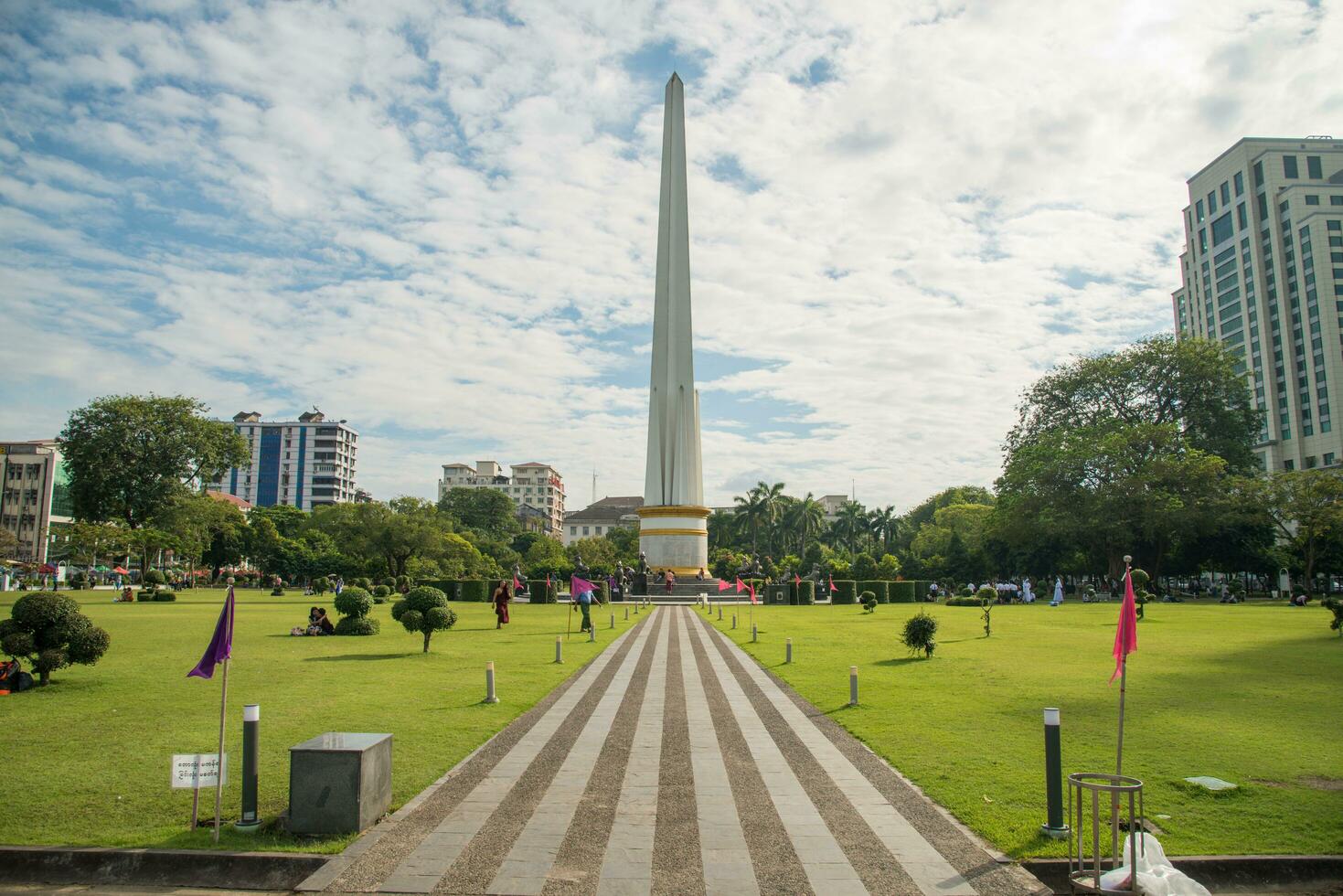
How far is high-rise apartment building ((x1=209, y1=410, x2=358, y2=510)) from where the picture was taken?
138500 millimetres

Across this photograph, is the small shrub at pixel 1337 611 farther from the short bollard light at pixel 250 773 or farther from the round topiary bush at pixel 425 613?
the short bollard light at pixel 250 773

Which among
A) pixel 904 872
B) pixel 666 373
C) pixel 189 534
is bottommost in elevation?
pixel 904 872

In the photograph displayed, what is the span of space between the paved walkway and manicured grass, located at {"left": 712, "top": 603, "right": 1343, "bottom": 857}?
76 cm

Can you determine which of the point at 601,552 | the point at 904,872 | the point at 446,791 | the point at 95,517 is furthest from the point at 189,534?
the point at 904,872

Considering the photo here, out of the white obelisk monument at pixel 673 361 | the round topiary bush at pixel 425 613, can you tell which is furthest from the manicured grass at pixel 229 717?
the white obelisk monument at pixel 673 361

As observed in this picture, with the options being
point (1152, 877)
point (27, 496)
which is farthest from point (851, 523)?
point (1152, 877)

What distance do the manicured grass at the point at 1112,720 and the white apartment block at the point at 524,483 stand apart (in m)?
144

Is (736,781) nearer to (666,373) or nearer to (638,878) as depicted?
(638,878)

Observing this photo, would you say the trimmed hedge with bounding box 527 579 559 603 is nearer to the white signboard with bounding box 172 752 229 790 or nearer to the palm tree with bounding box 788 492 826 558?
the white signboard with bounding box 172 752 229 790

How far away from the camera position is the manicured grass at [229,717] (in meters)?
8.10

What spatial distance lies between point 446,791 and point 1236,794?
27.1 feet

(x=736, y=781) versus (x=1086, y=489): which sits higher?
(x=1086, y=489)

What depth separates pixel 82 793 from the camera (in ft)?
28.7

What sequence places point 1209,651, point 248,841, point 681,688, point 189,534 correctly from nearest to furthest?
point 248,841 → point 681,688 → point 1209,651 → point 189,534
